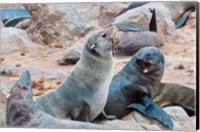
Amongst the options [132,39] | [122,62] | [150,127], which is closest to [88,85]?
[122,62]

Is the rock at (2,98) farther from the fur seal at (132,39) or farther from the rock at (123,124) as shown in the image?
the rock at (123,124)

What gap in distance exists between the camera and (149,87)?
5223 mm

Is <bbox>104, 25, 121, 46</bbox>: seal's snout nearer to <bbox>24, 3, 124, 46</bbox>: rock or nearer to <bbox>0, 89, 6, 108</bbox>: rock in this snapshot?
<bbox>24, 3, 124, 46</bbox>: rock

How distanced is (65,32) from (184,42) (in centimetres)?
117

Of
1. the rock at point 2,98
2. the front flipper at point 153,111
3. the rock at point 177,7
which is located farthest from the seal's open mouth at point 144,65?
the rock at point 2,98

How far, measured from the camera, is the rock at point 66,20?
533 centimetres

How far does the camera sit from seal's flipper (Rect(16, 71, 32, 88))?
5.50 meters

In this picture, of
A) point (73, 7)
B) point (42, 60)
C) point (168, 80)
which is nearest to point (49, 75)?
point (42, 60)

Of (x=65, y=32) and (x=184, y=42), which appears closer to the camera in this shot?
(x=184, y=42)

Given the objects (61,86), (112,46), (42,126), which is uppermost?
(112,46)

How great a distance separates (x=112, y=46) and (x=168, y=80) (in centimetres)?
61

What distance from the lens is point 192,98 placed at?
16.6 feet

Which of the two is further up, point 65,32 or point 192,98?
point 65,32

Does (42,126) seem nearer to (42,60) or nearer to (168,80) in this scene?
(42,60)
